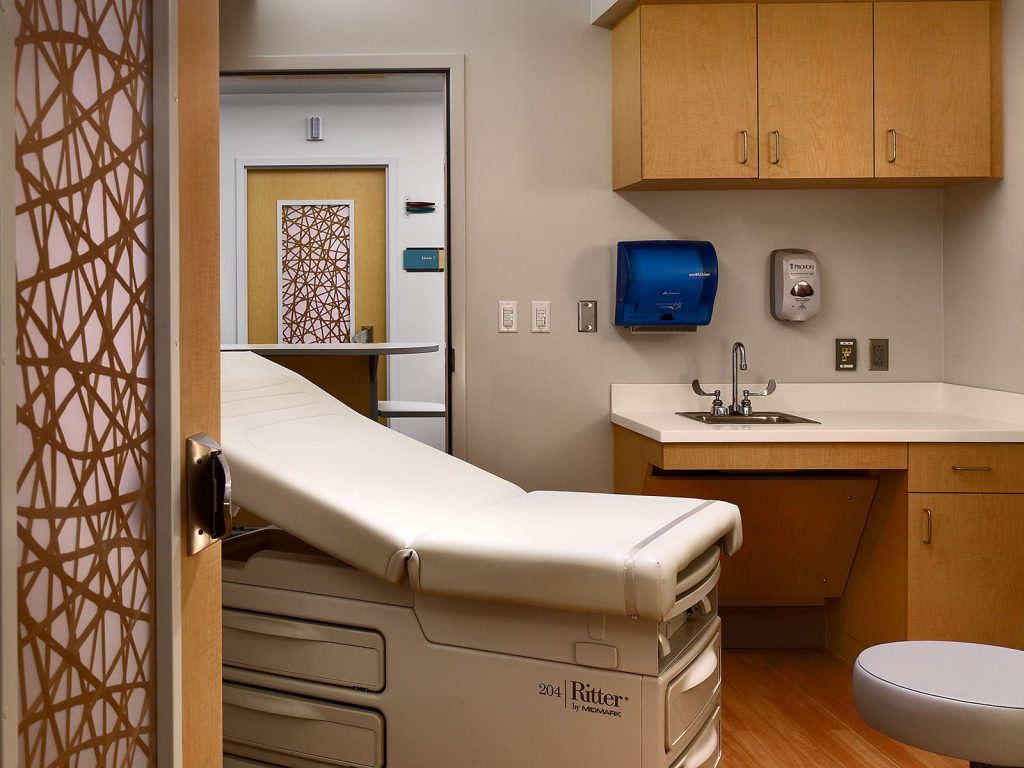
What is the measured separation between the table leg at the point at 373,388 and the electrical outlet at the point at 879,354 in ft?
6.16

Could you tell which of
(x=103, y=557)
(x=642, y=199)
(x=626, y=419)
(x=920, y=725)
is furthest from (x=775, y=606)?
(x=103, y=557)

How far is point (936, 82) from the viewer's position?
3088 millimetres

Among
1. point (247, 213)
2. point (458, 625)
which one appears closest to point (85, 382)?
point (458, 625)

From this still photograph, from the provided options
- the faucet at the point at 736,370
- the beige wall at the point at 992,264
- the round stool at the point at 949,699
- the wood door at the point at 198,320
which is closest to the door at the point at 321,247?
the faucet at the point at 736,370

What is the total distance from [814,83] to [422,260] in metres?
1.59

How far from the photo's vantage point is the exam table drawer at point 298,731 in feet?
6.23

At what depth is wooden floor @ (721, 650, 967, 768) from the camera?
8.01 ft

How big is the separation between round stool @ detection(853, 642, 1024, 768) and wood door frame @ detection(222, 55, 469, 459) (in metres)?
1.86

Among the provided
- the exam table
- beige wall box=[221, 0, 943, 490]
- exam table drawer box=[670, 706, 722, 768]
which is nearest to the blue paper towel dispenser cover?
beige wall box=[221, 0, 943, 490]

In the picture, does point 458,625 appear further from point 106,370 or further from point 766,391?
point 766,391

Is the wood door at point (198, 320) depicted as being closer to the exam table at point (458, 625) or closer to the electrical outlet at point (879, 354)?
the exam table at point (458, 625)

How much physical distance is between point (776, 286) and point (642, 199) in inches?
22.9

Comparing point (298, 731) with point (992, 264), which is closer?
point (298, 731)

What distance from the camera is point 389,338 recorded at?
12.5 feet
